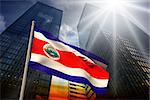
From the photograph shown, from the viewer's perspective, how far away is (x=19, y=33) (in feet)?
331

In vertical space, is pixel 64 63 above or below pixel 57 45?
below

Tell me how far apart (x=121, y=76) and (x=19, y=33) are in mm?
56493

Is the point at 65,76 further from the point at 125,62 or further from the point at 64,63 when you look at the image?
the point at 125,62

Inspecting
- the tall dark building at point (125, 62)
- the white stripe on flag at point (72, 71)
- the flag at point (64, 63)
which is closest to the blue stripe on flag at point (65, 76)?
the flag at point (64, 63)

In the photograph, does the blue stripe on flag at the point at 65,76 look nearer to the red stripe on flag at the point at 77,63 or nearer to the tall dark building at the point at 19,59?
the red stripe on flag at the point at 77,63

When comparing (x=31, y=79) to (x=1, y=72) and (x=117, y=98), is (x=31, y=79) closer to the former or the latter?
(x=1, y=72)

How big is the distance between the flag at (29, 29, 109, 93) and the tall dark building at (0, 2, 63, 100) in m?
45.9

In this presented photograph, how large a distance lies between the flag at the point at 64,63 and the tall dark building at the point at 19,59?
45907mm

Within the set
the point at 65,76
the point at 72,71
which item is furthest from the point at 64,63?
the point at 65,76

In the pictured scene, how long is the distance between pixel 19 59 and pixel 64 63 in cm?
7261

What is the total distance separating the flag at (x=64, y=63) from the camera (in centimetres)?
950

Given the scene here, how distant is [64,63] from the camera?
1027 cm

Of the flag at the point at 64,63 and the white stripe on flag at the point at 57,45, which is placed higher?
the white stripe on flag at the point at 57,45

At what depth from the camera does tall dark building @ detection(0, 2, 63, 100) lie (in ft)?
192
